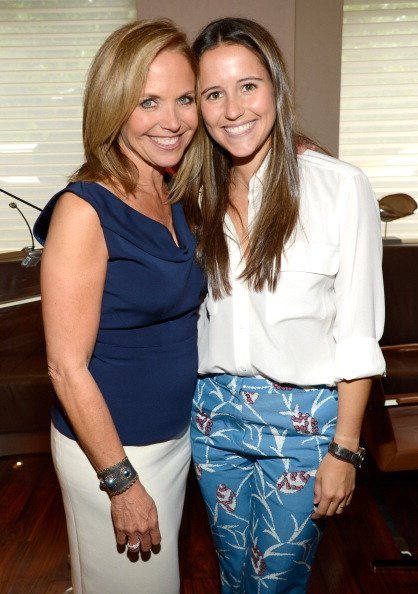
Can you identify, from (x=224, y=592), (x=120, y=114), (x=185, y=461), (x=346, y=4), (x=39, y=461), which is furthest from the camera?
(x=346, y=4)

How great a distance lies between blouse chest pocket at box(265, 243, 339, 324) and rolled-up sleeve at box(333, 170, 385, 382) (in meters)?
0.05

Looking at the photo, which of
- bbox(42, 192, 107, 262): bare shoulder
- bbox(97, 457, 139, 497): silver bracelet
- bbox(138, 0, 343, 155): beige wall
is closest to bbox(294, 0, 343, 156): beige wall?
bbox(138, 0, 343, 155): beige wall

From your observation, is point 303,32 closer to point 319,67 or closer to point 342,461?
point 319,67

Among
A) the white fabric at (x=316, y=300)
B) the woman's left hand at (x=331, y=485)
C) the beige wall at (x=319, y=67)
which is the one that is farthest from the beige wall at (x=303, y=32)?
the woman's left hand at (x=331, y=485)

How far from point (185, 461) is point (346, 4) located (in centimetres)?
366

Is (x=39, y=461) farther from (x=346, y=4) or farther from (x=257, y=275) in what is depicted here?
(x=346, y=4)

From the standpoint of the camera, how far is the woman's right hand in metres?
1.58

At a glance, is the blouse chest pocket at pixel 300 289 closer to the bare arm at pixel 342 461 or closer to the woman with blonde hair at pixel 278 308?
the woman with blonde hair at pixel 278 308

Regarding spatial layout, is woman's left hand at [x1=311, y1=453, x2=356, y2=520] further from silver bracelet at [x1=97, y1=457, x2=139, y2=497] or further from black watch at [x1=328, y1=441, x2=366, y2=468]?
silver bracelet at [x1=97, y1=457, x2=139, y2=497]

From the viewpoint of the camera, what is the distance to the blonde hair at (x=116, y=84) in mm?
1500

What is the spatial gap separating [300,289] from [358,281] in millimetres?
144

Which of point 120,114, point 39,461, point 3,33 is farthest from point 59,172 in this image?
point 120,114

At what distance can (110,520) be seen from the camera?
1645mm

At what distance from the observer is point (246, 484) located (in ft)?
5.85
